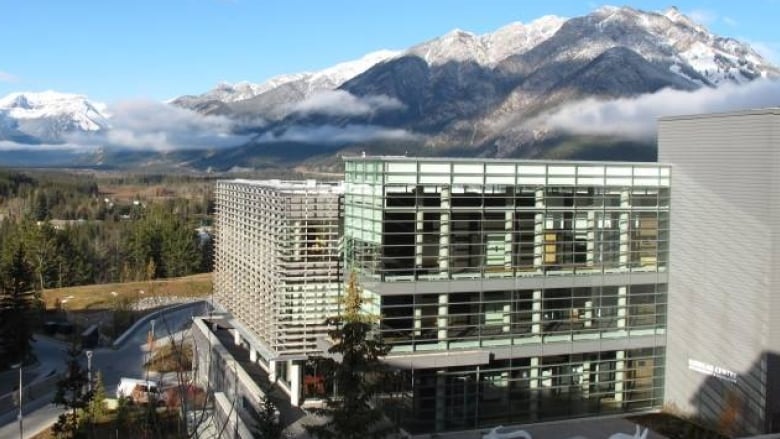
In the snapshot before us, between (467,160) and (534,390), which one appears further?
(534,390)

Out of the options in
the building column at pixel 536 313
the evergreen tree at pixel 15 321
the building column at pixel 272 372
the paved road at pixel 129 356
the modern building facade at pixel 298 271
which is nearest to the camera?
the building column at pixel 536 313

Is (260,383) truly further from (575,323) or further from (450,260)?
(575,323)

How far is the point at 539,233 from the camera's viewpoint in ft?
85.6

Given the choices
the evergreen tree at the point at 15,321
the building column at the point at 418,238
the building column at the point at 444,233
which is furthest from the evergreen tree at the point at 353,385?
the evergreen tree at the point at 15,321

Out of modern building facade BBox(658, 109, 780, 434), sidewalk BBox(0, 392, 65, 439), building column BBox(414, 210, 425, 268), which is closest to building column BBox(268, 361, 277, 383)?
building column BBox(414, 210, 425, 268)

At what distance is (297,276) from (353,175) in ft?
13.8

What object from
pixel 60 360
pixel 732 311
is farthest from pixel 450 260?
pixel 60 360

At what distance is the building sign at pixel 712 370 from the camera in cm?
2495

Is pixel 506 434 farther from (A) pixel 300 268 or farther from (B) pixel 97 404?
(B) pixel 97 404

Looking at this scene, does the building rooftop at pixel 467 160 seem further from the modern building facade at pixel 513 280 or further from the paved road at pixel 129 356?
the paved road at pixel 129 356

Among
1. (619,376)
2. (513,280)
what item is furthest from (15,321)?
(619,376)

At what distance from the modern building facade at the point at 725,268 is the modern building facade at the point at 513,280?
83 centimetres

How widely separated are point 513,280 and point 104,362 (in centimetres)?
2985

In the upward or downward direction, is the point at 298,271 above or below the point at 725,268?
below
